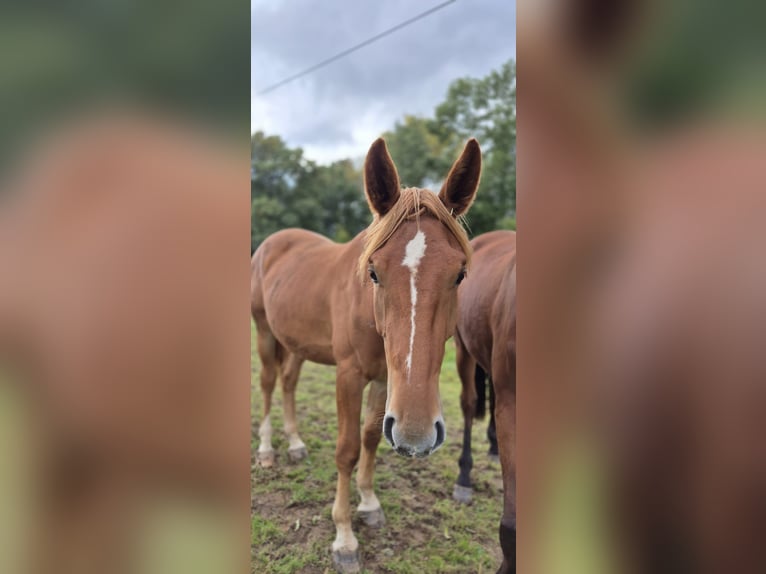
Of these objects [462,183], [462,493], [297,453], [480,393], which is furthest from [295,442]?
[462,183]

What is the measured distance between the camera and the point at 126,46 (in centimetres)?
44

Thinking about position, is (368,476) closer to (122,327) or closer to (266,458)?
(266,458)

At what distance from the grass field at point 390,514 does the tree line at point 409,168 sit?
6197 millimetres

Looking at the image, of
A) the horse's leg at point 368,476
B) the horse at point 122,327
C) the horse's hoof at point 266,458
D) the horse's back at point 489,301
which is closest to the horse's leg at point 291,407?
the horse's hoof at point 266,458

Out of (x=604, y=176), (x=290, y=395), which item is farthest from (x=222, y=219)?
(x=290, y=395)

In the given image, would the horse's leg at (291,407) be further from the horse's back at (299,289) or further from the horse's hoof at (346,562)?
the horse's hoof at (346,562)

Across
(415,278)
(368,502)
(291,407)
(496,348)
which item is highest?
(415,278)

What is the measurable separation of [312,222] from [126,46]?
33.5 feet

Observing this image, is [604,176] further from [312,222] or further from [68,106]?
[312,222]

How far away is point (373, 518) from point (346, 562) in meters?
0.34

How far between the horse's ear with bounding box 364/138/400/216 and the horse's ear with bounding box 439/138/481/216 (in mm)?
157

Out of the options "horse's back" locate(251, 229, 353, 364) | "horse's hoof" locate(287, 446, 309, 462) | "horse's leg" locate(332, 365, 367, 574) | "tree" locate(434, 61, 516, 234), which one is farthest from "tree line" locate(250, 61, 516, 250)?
"horse's leg" locate(332, 365, 367, 574)

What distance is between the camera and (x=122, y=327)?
0.44 meters

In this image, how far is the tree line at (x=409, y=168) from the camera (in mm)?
9172
